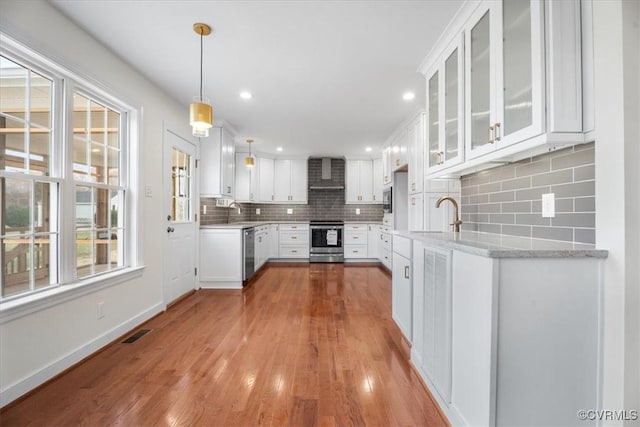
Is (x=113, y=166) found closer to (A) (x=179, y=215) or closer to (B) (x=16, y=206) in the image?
(B) (x=16, y=206)

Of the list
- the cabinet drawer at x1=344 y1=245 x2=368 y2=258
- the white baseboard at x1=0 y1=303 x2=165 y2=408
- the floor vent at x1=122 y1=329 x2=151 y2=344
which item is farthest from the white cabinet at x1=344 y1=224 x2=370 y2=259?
the floor vent at x1=122 y1=329 x2=151 y2=344

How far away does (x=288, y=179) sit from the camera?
21.9ft

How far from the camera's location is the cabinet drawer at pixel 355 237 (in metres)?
6.33

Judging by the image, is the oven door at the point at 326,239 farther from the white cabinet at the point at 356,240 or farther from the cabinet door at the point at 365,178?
the cabinet door at the point at 365,178

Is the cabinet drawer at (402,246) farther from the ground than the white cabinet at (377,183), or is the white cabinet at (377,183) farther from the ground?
the white cabinet at (377,183)

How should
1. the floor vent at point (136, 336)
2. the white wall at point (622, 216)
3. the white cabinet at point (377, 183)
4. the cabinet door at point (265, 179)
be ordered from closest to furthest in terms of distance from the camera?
the white wall at point (622, 216), the floor vent at point (136, 336), the cabinet door at point (265, 179), the white cabinet at point (377, 183)

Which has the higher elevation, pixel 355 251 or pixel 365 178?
pixel 365 178

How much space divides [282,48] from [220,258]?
2.84 m

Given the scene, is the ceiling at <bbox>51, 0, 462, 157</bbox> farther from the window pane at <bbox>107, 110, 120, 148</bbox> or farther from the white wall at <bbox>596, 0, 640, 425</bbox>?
the white wall at <bbox>596, 0, 640, 425</bbox>

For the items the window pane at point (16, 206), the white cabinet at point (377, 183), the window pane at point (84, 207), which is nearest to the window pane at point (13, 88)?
the window pane at point (16, 206)

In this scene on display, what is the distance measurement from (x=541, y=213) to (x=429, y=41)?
4.88 ft

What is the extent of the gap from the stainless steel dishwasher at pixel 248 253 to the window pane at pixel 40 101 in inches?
99.3

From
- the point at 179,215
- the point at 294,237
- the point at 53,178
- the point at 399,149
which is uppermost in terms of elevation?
the point at 399,149

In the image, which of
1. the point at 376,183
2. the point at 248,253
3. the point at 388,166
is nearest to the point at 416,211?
the point at 388,166
